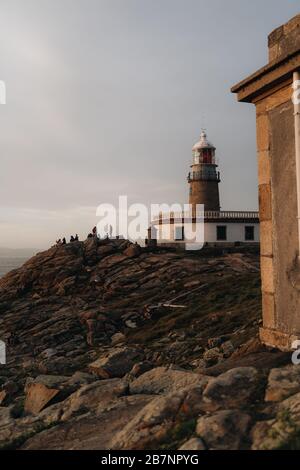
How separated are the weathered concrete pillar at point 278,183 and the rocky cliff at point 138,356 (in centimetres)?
79

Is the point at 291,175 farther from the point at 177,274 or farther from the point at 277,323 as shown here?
the point at 177,274

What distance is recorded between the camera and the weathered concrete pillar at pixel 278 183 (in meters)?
7.37

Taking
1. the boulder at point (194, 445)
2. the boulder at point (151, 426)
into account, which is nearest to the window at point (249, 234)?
the boulder at point (151, 426)

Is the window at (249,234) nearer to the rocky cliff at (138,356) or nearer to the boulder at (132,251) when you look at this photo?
the rocky cliff at (138,356)

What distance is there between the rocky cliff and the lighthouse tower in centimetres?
881

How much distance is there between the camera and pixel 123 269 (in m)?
33.1

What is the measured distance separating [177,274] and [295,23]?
79.2 feet

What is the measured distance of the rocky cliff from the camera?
5.13m

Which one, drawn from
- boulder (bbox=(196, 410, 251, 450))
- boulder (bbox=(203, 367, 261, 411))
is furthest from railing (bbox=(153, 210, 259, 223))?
boulder (bbox=(196, 410, 251, 450))

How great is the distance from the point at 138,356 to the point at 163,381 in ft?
16.8

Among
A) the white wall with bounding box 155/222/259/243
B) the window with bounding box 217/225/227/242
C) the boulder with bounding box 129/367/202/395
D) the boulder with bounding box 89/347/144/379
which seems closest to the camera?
the boulder with bounding box 129/367/202/395

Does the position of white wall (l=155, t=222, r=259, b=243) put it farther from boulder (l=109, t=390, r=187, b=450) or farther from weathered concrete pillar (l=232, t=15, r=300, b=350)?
boulder (l=109, t=390, r=187, b=450)
